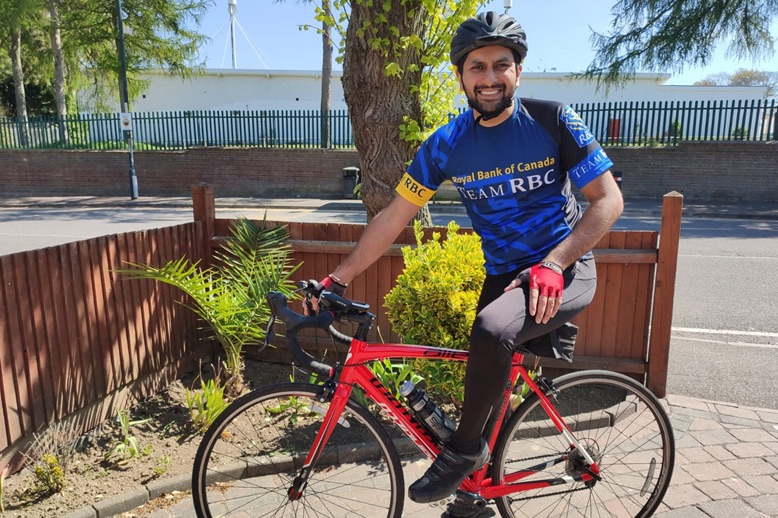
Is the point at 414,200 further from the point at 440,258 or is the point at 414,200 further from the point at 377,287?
the point at 377,287

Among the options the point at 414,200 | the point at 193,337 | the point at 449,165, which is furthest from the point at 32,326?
the point at 449,165

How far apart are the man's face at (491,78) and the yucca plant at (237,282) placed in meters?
2.19

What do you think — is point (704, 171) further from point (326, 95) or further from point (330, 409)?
point (330, 409)

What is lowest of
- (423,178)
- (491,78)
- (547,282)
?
(547,282)

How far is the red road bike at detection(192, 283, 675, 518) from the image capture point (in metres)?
2.45

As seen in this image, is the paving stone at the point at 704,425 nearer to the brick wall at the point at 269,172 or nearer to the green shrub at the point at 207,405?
the green shrub at the point at 207,405

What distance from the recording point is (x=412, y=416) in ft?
8.43

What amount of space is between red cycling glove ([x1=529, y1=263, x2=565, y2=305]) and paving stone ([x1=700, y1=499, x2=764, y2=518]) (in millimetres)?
1713

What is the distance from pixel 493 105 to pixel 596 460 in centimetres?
178

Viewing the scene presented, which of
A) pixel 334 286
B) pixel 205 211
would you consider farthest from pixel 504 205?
pixel 205 211

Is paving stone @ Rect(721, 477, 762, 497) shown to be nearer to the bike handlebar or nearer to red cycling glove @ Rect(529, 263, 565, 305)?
red cycling glove @ Rect(529, 263, 565, 305)

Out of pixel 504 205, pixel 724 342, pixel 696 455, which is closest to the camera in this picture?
pixel 504 205

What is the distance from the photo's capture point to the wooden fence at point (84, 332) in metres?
3.10

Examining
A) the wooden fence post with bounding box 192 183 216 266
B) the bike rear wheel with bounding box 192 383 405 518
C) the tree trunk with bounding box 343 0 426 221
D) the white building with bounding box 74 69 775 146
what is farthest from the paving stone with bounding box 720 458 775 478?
the white building with bounding box 74 69 775 146
